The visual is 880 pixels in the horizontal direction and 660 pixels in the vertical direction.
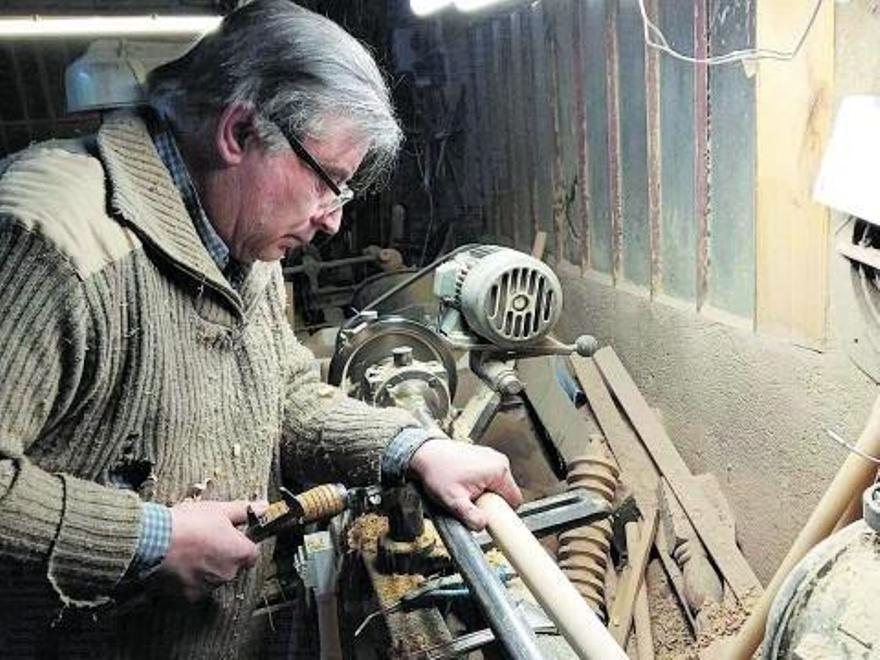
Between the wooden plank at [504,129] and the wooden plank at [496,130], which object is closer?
the wooden plank at [504,129]

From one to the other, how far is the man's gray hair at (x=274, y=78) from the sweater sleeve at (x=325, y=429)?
44 centimetres

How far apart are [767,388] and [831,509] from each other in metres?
1.05

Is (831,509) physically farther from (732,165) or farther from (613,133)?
(613,133)

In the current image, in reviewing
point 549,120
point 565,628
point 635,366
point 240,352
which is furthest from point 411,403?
point 549,120

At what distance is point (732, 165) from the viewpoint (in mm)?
2816

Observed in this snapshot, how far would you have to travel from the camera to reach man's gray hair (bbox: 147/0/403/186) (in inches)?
48.7

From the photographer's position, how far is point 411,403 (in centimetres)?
232

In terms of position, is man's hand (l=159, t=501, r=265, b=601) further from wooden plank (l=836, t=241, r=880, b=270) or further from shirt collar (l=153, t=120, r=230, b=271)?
wooden plank (l=836, t=241, r=880, b=270)

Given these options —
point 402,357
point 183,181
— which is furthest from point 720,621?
point 183,181

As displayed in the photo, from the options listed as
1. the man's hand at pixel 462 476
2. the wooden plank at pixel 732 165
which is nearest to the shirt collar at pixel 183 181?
the man's hand at pixel 462 476

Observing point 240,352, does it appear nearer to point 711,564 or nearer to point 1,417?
point 1,417

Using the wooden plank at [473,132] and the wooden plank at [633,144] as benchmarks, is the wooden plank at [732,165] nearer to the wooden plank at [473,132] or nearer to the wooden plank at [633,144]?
the wooden plank at [633,144]

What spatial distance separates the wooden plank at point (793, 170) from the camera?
7.52 ft

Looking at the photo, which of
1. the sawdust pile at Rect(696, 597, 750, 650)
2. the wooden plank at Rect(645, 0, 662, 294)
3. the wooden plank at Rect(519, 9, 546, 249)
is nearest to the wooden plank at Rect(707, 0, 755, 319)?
the wooden plank at Rect(645, 0, 662, 294)
